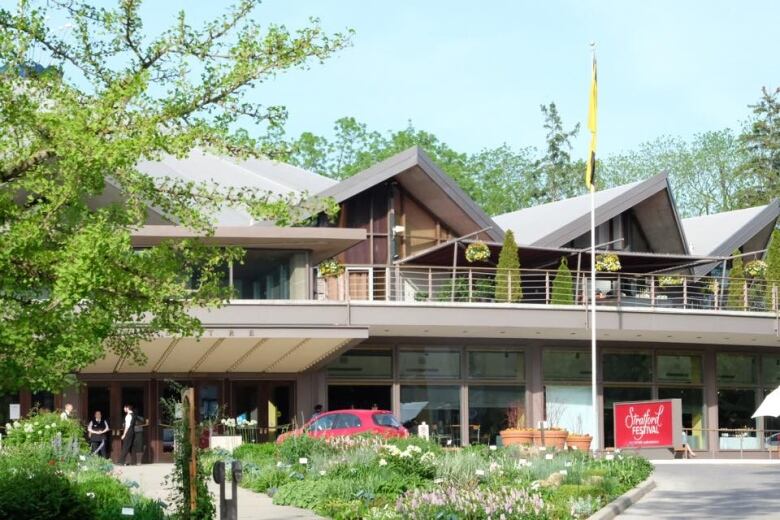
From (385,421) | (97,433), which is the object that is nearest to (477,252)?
(385,421)

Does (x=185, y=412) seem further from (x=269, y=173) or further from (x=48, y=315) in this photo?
(x=269, y=173)

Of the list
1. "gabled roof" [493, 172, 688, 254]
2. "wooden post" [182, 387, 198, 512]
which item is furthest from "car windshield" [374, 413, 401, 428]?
"wooden post" [182, 387, 198, 512]

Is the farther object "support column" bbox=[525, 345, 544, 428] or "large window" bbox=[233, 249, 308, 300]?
"support column" bbox=[525, 345, 544, 428]

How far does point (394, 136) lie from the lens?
87000 millimetres

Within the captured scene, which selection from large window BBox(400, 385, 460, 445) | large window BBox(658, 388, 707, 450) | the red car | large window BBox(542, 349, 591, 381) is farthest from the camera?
large window BBox(658, 388, 707, 450)

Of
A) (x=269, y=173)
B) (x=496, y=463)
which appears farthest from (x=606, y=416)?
(x=496, y=463)

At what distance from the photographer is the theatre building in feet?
116

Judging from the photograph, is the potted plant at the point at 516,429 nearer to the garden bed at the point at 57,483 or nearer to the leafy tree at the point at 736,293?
the leafy tree at the point at 736,293

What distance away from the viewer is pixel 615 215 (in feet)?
139

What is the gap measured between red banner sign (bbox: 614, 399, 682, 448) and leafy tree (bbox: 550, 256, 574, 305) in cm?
377

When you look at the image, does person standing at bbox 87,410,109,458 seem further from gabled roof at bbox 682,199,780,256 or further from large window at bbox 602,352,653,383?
gabled roof at bbox 682,199,780,256

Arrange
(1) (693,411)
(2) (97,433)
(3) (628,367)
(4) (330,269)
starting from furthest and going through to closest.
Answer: (1) (693,411)
(3) (628,367)
(4) (330,269)
(2) (97,433)

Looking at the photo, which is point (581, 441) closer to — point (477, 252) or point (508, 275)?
point (508, 275)

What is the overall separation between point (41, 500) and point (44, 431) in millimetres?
12949
